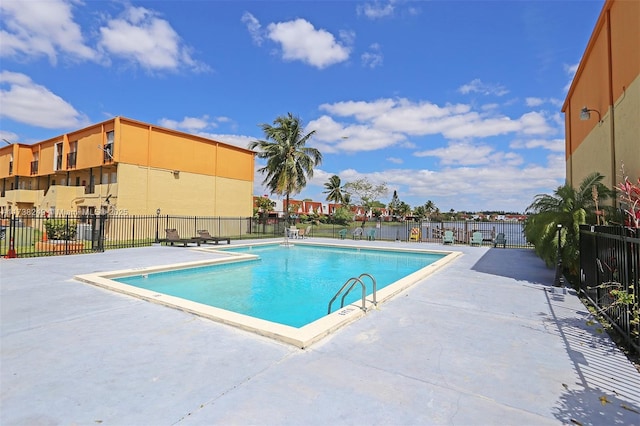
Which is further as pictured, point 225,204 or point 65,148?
point 225,204

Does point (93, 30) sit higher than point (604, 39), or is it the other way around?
point (93, 30)

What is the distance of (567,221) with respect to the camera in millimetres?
8133

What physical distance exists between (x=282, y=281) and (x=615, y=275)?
8.16 m

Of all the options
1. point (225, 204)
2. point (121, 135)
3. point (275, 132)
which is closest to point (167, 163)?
point (121, 135)

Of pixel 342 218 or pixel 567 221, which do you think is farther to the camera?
pixel 342 218

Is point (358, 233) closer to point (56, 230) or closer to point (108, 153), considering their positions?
point (108, 153)

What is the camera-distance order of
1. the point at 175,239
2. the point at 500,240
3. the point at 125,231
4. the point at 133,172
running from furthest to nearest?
the point at 133,172 → the point at 125,231 → the point at 500,240 → the point at 175,239

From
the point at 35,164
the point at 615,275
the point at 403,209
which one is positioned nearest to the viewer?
the point at 615,275

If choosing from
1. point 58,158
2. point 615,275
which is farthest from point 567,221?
point 58,158

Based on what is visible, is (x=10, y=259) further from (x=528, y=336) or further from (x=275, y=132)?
(x=275, y=132)

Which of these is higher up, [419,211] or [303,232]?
[419,211]

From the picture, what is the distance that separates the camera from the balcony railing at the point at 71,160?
81.3 feet

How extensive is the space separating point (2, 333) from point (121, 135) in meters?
19.6

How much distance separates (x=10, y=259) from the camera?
11383 millimetres
